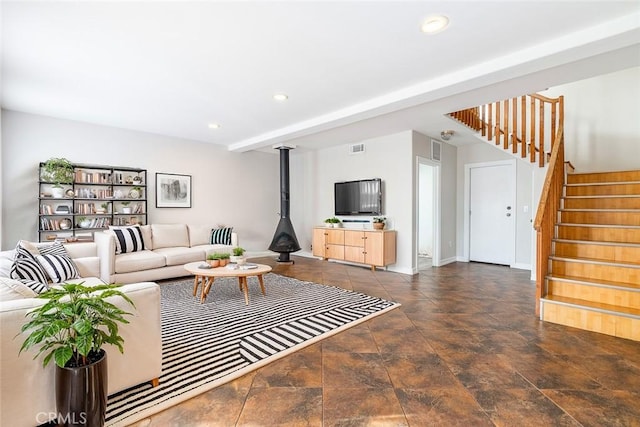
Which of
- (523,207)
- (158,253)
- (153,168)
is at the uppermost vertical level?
(153,168)

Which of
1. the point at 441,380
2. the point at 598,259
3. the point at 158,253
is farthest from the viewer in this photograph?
the point at 158,253

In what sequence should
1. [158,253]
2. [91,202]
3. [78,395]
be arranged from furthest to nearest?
[91,202] → [158,253] → [78,395]

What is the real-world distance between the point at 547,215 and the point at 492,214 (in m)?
2.68

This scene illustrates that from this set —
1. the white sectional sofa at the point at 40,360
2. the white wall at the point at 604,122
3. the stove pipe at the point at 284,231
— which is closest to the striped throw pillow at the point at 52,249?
the white sectional sofa at the point at 40,360

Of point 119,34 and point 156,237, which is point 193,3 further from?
point 156,237

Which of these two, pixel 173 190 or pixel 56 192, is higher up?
pixel 173 190

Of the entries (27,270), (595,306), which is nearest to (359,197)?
(595,306)

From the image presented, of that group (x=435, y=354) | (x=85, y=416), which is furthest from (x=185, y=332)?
(x=435, y=354)

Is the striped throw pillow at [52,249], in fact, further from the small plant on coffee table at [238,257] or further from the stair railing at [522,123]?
the stair railing at [522,123]

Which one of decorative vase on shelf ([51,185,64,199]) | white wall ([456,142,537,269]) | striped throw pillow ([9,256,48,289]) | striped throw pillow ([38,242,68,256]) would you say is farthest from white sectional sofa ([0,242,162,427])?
white wall ([456,142,537,269])

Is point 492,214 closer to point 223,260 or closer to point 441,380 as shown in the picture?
point 441,380

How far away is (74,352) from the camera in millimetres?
1412

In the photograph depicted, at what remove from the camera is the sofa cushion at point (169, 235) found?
5039 mm

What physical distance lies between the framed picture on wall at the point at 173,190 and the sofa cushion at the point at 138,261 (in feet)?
4.35
